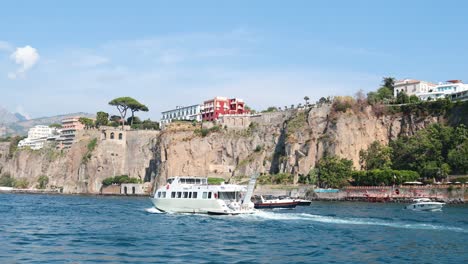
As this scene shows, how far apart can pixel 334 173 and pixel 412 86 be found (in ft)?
159

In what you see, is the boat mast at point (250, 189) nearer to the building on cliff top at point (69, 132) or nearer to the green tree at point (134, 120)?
the green tree at point (134, 120)

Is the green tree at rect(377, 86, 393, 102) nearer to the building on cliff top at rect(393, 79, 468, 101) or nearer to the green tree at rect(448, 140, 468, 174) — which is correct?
the building on cliff top at rect(393, 79, 468, 101)

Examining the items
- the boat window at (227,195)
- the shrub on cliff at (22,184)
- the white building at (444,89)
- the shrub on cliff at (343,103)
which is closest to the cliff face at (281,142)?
the shrub on cliff at (343,103)

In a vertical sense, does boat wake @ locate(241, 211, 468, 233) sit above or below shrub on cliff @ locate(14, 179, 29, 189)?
below

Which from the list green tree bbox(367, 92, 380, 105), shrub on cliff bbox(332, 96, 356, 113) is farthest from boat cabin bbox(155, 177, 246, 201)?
green tree bbox(367, 92, 380, 105)

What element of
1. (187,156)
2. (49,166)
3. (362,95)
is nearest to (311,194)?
(362,95)

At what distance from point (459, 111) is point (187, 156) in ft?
188

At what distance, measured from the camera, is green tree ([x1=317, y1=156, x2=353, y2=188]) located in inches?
3848

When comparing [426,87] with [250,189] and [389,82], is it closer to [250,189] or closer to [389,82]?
[389,82]

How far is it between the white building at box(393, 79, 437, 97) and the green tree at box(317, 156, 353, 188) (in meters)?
40.6

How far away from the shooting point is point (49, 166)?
156750mm

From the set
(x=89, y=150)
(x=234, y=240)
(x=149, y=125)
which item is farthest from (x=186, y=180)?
(x=149, y=125)

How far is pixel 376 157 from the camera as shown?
10350 centimetres

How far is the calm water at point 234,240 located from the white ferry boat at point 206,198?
A: 6.74 feet
